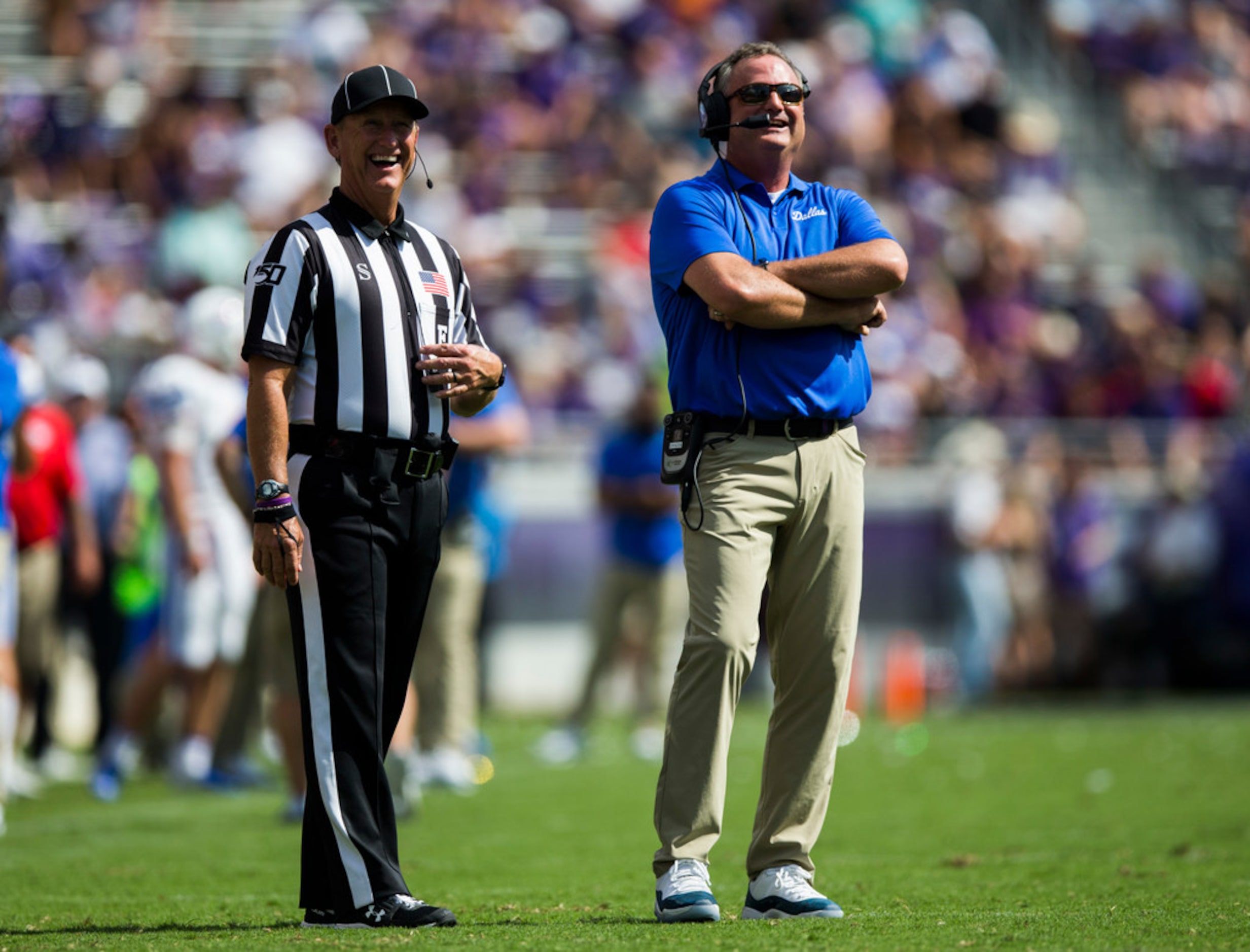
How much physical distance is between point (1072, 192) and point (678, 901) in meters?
18.8

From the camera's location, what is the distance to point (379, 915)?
5.13m

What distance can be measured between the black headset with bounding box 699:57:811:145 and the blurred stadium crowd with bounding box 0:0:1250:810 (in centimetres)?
901

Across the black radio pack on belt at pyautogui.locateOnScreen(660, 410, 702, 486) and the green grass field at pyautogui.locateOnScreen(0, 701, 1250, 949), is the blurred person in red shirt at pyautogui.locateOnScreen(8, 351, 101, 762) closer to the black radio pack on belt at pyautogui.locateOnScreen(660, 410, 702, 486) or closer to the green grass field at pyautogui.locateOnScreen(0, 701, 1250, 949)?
the green grass field at pyautogui.locateOnScreen(0, 701, 1250, 949)

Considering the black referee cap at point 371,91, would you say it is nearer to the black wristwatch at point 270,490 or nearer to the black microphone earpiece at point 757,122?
the black microphone earpiece at point 757,122

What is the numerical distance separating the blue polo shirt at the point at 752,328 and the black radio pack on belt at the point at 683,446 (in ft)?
0.14

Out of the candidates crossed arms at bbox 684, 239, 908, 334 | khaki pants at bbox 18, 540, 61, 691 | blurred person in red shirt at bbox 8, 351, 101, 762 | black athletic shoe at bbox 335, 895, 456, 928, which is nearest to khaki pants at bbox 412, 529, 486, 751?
blurred person in red shirt at bbox 8, 351, 101, 762

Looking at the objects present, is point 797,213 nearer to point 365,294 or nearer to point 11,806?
point 365,294

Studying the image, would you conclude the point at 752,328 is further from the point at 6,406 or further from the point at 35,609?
the point at 35,609

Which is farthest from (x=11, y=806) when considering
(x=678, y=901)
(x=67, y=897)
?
(x=678, y=901)

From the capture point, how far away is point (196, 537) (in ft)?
34.2

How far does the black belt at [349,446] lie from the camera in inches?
208

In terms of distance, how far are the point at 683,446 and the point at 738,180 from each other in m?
0.83

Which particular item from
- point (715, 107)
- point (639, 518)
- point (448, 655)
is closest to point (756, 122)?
point (715, 107)

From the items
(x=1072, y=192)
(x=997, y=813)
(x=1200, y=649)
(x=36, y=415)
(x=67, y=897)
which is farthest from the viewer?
(x=1072, y=192)
